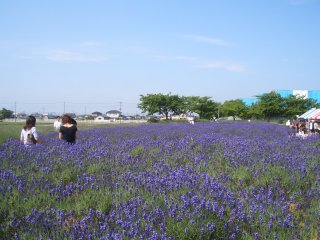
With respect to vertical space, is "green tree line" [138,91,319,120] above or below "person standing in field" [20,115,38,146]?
above

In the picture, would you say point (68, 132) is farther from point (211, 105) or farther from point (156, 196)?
point (211, 105)

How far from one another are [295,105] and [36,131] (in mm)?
45488

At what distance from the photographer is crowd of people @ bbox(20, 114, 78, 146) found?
7.29m

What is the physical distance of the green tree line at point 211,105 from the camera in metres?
46.9

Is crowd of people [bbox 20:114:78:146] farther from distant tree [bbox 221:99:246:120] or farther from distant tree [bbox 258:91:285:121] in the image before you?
distant tree [bbox 221:99:246:120]

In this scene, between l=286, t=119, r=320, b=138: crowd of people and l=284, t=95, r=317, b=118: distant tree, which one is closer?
l=286, t=119, r=320, b=138: crowd of people

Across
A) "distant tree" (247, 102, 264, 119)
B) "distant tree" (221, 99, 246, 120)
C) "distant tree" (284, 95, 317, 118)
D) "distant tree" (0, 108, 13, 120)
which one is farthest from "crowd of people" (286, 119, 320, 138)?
"distant tree" (0, 108, 13, 120)

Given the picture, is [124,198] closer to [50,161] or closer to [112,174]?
[112,174]

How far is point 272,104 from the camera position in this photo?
152 ft

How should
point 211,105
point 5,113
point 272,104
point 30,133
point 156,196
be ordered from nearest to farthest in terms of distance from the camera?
1. point 156,196
2. point 30,133
3. point 272,104
4. point 211,105
5. point 5,113

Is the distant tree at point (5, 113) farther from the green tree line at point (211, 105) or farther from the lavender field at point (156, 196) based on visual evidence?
the lavender field at point (156, 196)

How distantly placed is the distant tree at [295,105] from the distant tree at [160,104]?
13834 mm

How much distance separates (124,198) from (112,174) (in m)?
0.95

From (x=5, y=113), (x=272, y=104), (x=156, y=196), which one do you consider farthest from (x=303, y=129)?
(x=5, y=113)
